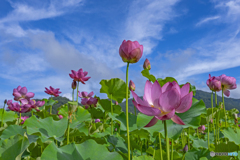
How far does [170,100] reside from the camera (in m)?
0.65

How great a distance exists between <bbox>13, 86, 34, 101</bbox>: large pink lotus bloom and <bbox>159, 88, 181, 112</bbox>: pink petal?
2450 millimetres

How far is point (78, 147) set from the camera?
0.77 metres

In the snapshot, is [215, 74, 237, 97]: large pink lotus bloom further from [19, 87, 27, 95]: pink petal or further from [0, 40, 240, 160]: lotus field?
[19, 87, 27, 95]: pink petal

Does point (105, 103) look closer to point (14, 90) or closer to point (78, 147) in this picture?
point (14, 90)

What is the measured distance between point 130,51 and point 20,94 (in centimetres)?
222

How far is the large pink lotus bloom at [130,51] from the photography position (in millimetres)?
963

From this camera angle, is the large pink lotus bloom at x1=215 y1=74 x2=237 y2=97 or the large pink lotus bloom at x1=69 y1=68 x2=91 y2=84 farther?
the large pink lotus bloom at x1=69 y1=68 x2=91 y2=84

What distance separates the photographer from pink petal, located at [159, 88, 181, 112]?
639 millimetres

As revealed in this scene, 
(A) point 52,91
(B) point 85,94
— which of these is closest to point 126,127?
(B) point 85,94

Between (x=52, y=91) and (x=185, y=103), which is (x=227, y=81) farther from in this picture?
(x=52, y=91)

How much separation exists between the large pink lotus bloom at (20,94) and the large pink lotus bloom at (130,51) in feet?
7.02

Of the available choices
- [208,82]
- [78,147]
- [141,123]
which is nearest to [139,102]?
[78,147]

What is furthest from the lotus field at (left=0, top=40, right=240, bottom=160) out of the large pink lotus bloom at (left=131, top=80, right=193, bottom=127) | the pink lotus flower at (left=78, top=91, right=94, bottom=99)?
the pink lotus flower at (left=78, top=91, right=94, bottom=99)

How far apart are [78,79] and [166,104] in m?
1.62
